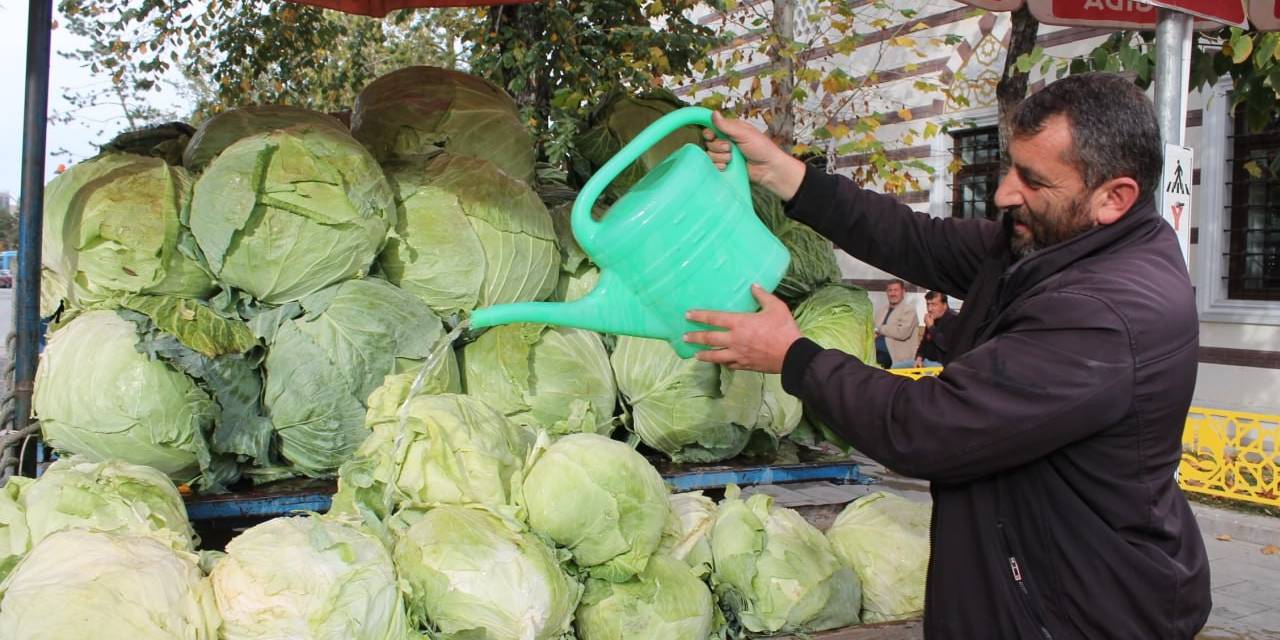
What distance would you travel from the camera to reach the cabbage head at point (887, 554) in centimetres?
291

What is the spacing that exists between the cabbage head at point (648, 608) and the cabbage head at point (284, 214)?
122 cm

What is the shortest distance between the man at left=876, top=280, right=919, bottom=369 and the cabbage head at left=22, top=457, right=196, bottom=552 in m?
→ 9.56

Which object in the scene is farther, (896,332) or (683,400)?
(896,332)

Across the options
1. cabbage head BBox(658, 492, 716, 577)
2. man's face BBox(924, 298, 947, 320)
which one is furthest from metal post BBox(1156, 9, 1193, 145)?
man's face BBox(924, 298, 947, 320)

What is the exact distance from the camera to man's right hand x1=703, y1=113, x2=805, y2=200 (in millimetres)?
2553

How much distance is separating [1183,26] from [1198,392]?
272 inches

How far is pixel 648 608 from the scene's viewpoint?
2.45 meters

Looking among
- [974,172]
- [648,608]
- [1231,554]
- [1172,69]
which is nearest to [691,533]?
[648,608]

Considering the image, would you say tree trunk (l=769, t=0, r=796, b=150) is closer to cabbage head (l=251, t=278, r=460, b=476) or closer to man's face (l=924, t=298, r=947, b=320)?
man's face (l=924, t=298, r=947, b=320)

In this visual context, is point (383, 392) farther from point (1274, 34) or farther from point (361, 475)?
point (1274, 34)

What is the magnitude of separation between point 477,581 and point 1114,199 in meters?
1.56

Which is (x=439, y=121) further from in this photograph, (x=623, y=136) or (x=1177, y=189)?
(x=1177, y=189)

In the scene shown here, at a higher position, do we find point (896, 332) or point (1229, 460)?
point (896, 332)

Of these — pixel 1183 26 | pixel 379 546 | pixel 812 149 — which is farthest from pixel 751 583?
pixel 812 149
